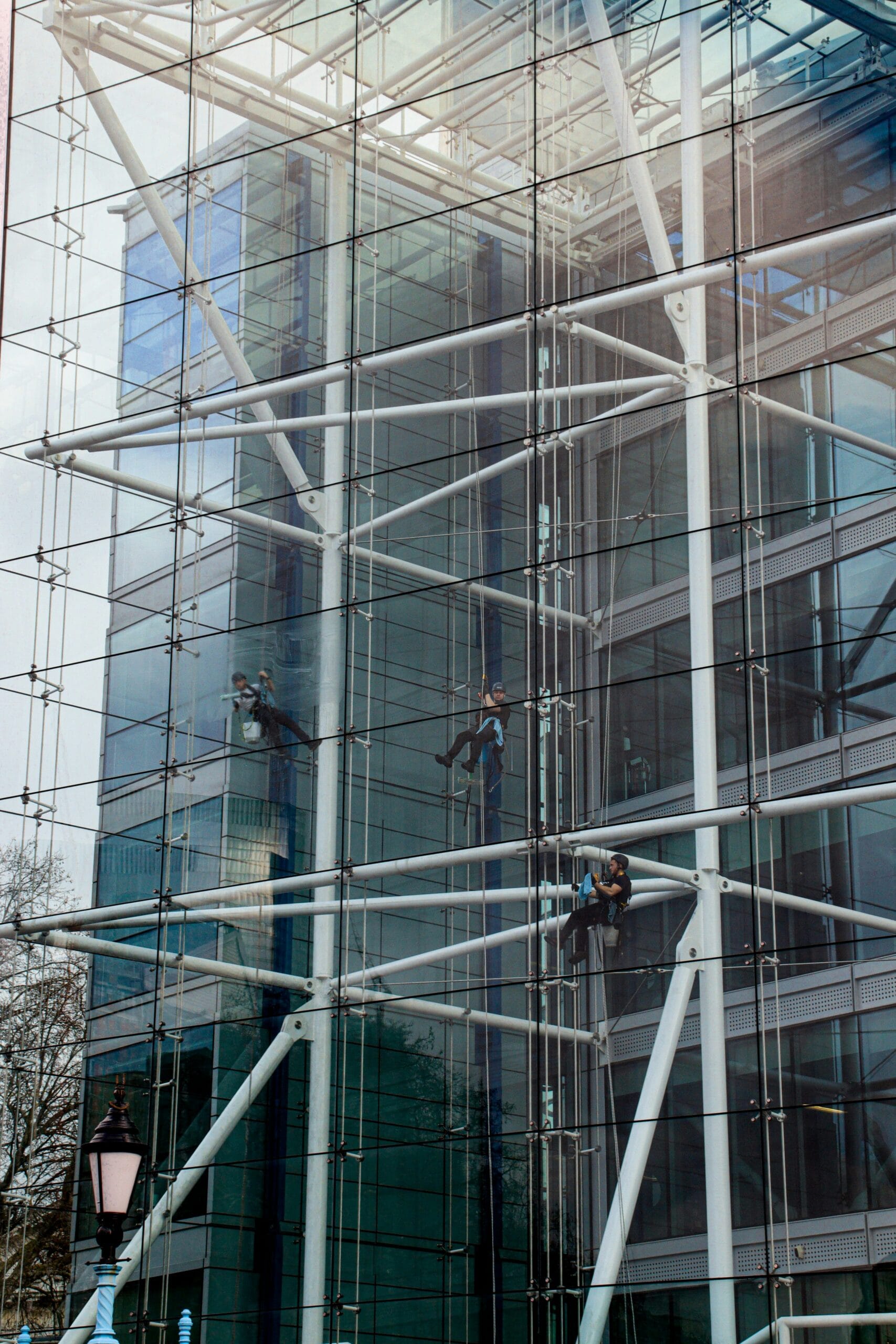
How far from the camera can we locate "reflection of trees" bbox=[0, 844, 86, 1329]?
21.9m

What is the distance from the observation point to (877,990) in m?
19.9

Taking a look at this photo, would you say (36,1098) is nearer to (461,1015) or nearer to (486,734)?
(461,1015)

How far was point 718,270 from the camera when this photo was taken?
20.5m

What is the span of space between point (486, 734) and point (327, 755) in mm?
1760

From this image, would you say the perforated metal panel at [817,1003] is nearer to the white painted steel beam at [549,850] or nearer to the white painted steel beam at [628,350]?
the white painted steel beam at [549,850]

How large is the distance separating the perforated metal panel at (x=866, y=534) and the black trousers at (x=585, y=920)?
179 inches

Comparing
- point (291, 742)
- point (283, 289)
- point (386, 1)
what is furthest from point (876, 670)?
point (386, 1)

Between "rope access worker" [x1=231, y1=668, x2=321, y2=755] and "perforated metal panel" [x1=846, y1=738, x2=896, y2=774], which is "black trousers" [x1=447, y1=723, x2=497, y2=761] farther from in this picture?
"perforated metal panel" [x1=846, y1=738, x2=896, y2=774]

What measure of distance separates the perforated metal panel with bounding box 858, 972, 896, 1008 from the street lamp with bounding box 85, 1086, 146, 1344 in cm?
930

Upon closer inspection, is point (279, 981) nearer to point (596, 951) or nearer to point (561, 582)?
point (596, 951)

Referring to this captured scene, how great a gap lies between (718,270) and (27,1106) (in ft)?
38.8

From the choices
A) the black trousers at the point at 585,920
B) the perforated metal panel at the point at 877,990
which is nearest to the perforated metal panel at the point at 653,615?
the black trousers at the point at 585,920

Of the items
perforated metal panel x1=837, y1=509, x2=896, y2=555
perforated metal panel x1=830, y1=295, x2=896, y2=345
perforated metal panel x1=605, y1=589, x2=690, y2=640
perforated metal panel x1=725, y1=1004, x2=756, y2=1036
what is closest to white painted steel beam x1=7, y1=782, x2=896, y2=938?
perforated metal panel x1=725, y1=1004, x2=756, y2=1036

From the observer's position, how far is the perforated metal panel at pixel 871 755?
2055cm
